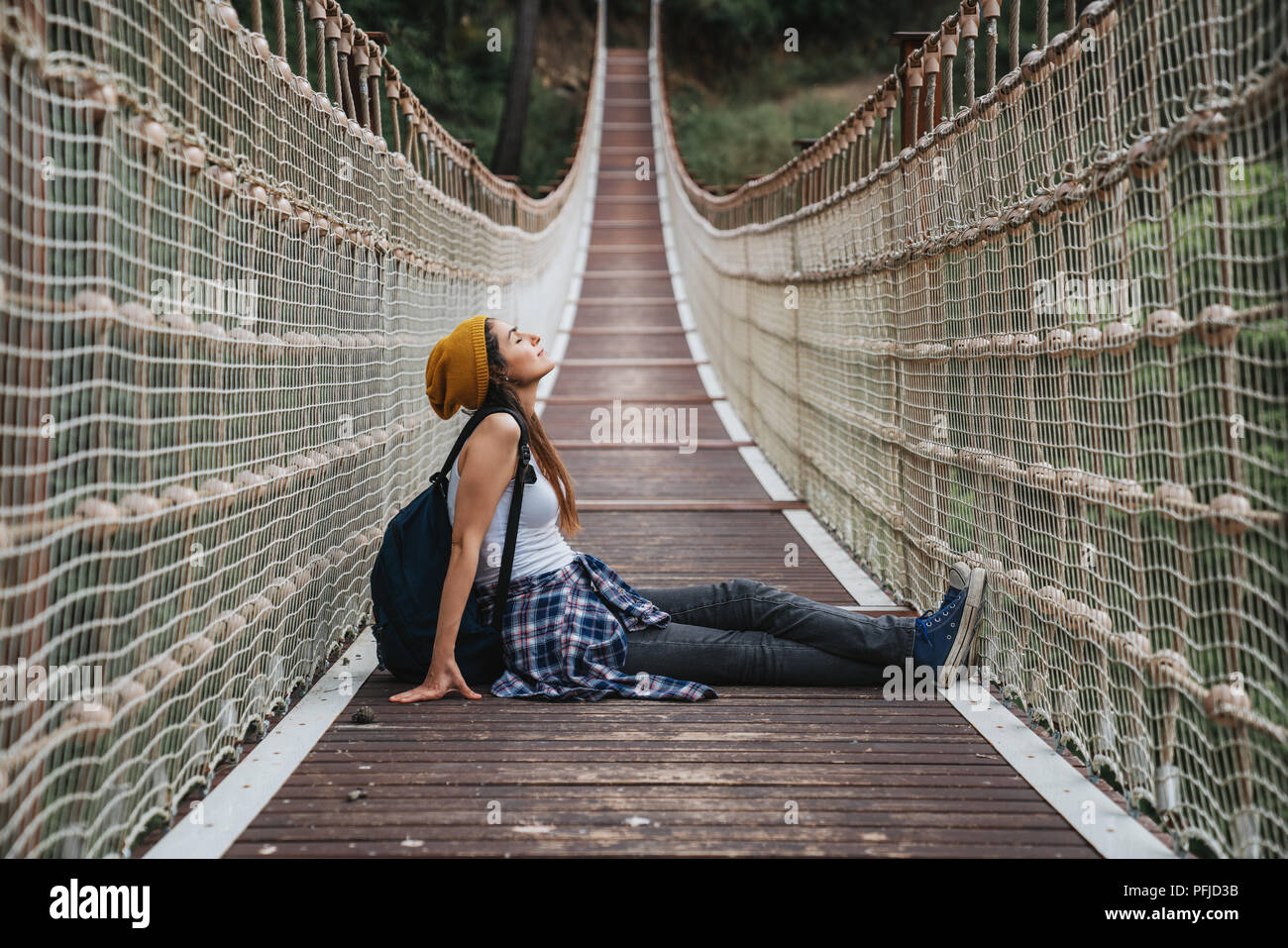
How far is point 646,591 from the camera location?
2.69 metres

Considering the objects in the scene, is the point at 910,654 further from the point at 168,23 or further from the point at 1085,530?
the point at 168,23

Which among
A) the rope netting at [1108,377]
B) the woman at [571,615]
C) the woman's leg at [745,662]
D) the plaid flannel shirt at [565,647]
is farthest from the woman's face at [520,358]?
the rope netting at [1108,377]

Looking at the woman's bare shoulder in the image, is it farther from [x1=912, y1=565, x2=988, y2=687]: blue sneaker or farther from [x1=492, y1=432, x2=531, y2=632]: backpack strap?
[x1=912, y1=565, x2=988, y2=687]: blue sneaker

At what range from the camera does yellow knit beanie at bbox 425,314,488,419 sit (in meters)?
2.43

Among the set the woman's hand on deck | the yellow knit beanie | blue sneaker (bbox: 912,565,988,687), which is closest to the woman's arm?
the woman's hand on deck

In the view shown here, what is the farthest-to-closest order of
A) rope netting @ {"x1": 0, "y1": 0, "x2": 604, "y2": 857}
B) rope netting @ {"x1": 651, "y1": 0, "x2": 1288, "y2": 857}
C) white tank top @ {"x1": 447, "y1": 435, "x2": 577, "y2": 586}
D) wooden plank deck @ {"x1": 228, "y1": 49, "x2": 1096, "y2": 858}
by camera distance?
white tank top @ {"x1": 447, "y1": 435, "x2": 577, "y2": 586}, wooden plank deck @ {"x1": 228, "y1": 49, "x2": 1096, "y2": 858}, rope netting @ {"x1": 651, "y1": 0, "x2": 1288, "y2": 857}, rope netting @ {"x1": 0, "y1": 0, "x2": 604, "y2": 857}

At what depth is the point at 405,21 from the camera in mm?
6348

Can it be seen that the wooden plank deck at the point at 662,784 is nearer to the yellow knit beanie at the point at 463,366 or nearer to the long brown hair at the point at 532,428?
the long brown hair at the point at 532,428

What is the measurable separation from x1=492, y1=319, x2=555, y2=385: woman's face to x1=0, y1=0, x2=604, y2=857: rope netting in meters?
0.43

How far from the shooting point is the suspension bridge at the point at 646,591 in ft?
4.73

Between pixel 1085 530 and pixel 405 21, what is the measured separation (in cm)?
534

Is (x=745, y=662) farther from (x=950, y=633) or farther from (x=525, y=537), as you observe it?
(x=525, y=537)

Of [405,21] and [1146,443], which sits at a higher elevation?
[405,21]
